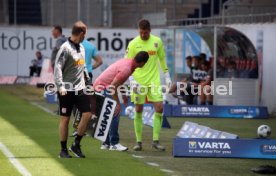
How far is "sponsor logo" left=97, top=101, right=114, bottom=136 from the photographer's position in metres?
15.7

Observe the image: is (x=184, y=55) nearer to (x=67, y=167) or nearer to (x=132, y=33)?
(x=132, y=33)

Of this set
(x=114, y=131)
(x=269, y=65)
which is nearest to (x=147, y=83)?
(x=114, y=131)

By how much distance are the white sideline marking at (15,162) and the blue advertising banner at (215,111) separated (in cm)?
885

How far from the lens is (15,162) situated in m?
14.0

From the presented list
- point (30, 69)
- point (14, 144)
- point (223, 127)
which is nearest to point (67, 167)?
point (14, 144)

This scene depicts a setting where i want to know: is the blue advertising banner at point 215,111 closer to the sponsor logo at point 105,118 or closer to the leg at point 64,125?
the sponsor logo at point 105,118

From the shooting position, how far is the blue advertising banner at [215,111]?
24.5m

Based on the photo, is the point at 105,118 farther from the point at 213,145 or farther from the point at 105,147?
A: the point at 213,145

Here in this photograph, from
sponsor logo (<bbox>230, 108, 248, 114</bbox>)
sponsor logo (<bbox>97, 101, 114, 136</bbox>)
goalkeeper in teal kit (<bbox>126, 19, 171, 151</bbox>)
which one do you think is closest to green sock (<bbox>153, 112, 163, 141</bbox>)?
goalkeeper in teal kit (<bbox>126, 19, 171, 151</bbox>)

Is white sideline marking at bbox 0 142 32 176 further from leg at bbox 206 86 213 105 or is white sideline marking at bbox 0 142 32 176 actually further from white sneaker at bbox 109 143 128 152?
leg at bbox 206 86 213 105

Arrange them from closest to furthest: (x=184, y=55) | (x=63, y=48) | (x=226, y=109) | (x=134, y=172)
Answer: (x=134, y=172) → (x=63, y=48) → (x=226, y=109) → (x=184, y=55)

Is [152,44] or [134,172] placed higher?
[152,44]

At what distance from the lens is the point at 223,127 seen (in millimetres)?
21516

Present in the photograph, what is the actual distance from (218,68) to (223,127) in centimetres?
502
